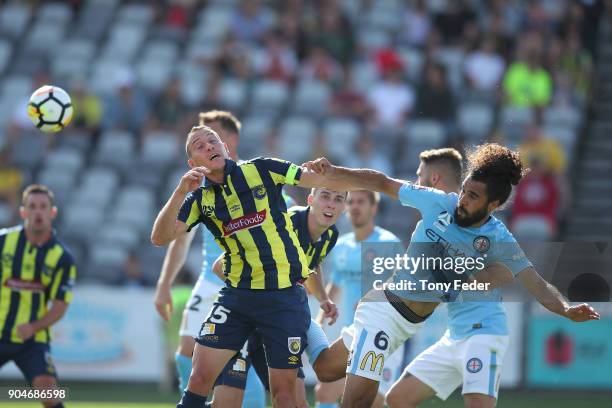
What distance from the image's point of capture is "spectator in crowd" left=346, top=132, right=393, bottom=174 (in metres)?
15.6

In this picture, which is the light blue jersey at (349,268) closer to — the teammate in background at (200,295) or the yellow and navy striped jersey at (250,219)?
the teammate in background at (200,295)

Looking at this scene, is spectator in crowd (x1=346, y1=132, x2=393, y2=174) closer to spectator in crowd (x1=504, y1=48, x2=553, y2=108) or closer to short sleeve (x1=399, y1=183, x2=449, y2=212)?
spectator in crowd (x1=504, y1=48, x2=553, y2=108)

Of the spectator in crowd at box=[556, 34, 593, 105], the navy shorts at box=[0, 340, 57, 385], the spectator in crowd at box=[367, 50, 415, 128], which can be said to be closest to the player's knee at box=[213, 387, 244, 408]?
the navy shorts at box=[0, 340, 57, 385]

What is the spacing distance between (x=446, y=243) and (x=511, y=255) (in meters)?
0.44

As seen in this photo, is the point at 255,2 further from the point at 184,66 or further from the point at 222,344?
→ the point at 222,344

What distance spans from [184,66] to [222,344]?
10996 mm

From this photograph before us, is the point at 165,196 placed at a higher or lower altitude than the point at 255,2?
lower

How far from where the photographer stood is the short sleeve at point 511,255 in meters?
7.61

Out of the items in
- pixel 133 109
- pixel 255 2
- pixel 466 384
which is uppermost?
pixel 255 2

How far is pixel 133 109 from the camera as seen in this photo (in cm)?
1727

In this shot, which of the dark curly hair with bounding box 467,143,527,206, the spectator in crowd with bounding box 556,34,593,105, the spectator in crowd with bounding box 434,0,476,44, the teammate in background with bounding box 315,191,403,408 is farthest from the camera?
the spectator in crowd with bounding box 434,0,476,44

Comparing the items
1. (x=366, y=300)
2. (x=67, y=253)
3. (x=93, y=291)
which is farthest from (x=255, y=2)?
(x=366, y=300)

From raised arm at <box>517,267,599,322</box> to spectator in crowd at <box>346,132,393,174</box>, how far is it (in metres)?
7.92

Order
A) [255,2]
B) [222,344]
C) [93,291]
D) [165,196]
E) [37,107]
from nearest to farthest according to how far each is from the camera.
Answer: [222,344] < [37,107] < [93,291] < [165,196] < [255,2]
